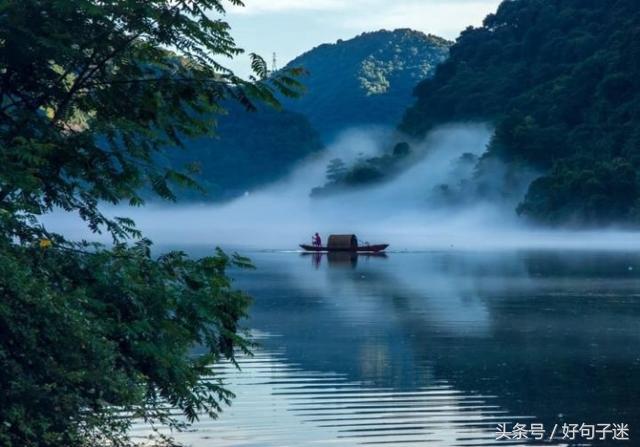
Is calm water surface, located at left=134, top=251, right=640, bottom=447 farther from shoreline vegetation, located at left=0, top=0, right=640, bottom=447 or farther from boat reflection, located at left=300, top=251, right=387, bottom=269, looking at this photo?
boat reflection, located at left=300, top=251, right=387, bottom=269

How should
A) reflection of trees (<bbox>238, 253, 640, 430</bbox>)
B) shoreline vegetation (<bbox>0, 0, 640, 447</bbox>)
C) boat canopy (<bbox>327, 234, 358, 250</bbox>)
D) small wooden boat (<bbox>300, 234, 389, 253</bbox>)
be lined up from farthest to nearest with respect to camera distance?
boat canopy (<bbox>327, 234, 358, 250</bbox>)
small wooden boat (<bbox>300, 234, 389, 253</bbox>)
reflection of trees (<bbox>238, 253, 640, 430</bbox>)
shoreline vegetation (<bbox>0, 0, 640, 447</bbox>)

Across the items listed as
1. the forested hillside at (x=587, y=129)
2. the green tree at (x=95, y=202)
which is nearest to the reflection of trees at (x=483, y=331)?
the green tree at (x=95, y=202)

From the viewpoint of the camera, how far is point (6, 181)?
17312 millimetres

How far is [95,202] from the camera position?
65.7ft

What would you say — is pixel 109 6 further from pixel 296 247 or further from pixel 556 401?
pixel 296 247

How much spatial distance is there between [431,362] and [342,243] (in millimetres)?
75300

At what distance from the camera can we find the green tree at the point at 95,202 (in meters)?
17.0

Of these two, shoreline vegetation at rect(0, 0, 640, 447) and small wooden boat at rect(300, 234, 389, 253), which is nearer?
shoreline vegetation at rect(0, 0, 640, 447)

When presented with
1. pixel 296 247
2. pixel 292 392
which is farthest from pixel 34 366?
pixel 296 247

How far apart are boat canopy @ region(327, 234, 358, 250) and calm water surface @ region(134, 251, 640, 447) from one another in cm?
3604

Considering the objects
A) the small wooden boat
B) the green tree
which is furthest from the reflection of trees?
the small wooden boat

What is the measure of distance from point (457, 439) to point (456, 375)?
952cm

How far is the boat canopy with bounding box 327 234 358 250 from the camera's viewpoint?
114 metres

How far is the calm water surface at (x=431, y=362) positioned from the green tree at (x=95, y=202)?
7.56m
